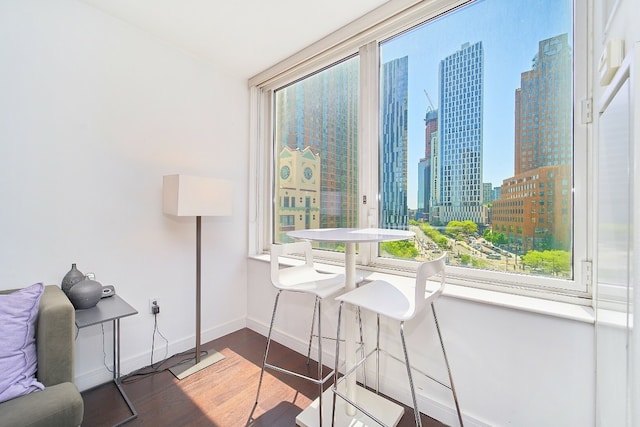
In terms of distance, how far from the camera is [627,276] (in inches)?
30.7

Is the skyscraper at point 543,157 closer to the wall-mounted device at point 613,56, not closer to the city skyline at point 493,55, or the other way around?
the city skyline at point 493,55

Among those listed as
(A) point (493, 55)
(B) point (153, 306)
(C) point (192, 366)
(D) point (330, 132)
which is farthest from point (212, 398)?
(A) point (493, 55)

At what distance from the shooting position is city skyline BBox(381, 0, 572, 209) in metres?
1.58

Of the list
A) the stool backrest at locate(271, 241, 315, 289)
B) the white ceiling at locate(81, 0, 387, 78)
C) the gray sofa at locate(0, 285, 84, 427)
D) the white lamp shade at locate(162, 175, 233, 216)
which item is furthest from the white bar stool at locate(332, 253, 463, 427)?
the white ceiling at locate(81, 0, 387, 78)

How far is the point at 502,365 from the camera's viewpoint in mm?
1461

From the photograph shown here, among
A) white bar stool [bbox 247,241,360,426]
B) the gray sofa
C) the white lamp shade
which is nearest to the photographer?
the gray sofa

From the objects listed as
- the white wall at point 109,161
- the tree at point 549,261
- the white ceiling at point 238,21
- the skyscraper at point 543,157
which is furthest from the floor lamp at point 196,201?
the tree at point 549,261

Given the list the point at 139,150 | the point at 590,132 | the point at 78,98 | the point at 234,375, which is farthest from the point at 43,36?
the point at 590,132

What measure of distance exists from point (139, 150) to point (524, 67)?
2.73 m

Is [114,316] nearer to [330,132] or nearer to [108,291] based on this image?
[108,291]

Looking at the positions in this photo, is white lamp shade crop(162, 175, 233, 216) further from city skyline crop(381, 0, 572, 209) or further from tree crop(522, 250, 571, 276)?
tree crop(522, 250, 571, 276)

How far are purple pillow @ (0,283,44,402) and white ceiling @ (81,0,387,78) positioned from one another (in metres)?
2.00

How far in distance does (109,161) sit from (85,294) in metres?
0.97

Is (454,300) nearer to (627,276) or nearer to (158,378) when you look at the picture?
(627,276)
